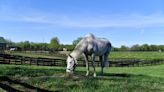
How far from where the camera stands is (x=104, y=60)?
61.9 ft

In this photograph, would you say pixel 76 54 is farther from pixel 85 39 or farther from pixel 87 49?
pixel 85 39

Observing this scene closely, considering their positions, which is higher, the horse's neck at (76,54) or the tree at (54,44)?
the tree at (54,44)

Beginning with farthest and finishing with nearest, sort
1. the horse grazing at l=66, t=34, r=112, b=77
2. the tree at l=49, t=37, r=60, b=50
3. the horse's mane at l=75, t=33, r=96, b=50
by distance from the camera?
→ the tree at l=49, t=37, r=60, b=50 < the horse's mane at l=75, t=33, r=96, b=50 < the horse grazing at l=66, t=34, r=112, b=77

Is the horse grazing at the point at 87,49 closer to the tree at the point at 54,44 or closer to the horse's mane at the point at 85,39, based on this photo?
the horse's mane at the point at 85,39

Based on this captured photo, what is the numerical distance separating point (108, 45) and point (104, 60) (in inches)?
40.3

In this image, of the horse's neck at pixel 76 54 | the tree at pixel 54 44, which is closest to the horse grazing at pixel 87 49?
the horse's neck at pixel 76 54

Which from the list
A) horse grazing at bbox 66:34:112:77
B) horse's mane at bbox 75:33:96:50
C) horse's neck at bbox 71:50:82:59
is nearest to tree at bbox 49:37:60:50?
horse grazing at bbox 66:34:112:77

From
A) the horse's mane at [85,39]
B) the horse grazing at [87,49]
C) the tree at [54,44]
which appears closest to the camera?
the horse grazing at [87,49]

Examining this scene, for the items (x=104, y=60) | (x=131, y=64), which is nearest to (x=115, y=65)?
(x=131, y=64)

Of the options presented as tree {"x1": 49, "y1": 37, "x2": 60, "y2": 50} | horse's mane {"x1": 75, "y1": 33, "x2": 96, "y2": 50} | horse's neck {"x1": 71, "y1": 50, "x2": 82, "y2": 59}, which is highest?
tree {"x1": 49, "y1": 37, "x2": 60, "y2": 50}

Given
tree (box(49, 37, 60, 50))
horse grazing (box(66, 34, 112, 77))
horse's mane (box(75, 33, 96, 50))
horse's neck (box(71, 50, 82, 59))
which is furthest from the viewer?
tree (box(49, 37, 60, 50))

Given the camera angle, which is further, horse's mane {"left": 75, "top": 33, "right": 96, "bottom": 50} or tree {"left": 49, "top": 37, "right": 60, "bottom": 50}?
tree {"left": 49, "top": 37, "right": 60, "bottom": 50}

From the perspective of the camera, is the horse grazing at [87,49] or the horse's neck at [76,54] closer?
the horse grazing at [87,49]

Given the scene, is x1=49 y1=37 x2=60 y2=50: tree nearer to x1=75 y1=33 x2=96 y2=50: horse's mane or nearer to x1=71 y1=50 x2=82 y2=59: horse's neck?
x1=75 y1=33 x2=96 y2=50: horse's mane
